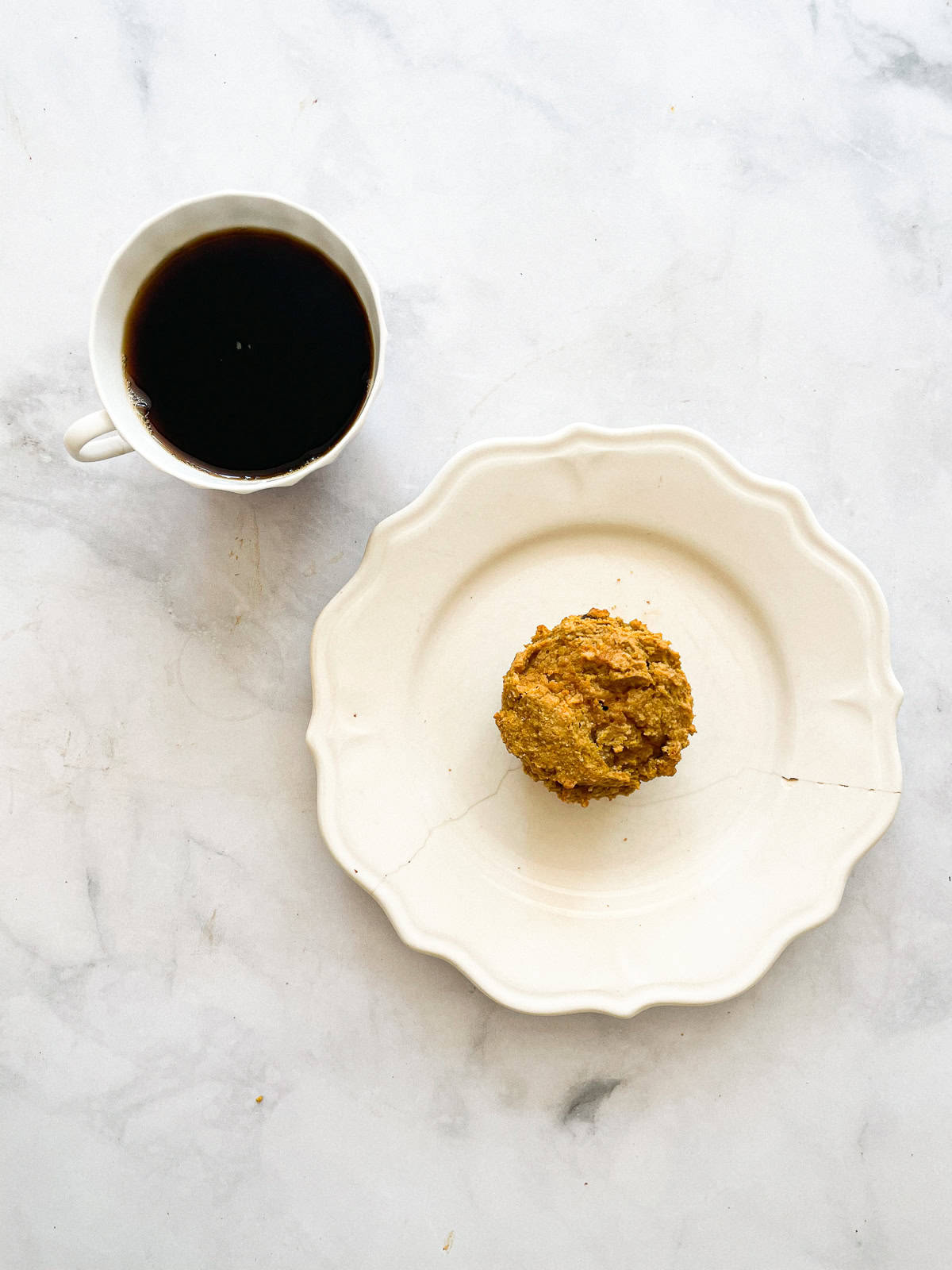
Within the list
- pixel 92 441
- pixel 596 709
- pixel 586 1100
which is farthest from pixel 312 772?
pixel 586 1100

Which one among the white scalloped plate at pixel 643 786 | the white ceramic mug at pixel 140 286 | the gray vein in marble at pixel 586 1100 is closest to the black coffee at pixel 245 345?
the white ceramic mug at pixel 140 286

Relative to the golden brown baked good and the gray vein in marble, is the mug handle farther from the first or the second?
the gray vein in marble

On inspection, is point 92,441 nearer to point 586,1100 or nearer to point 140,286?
point 140,286

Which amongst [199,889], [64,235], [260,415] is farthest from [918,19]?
[199,889]

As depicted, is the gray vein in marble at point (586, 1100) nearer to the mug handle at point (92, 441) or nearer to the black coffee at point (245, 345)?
the black coffee at point (245, 345)

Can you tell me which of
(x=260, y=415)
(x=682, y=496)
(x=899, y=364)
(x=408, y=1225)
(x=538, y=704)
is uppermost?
(x=899, y=364)

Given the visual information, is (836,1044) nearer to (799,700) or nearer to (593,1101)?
(593,1101)
